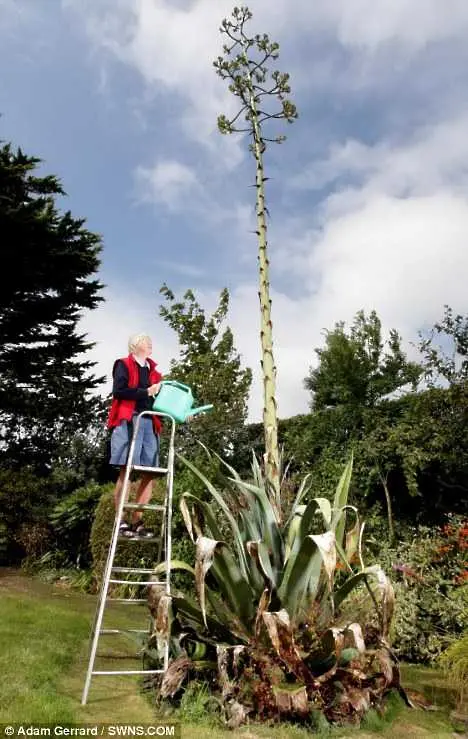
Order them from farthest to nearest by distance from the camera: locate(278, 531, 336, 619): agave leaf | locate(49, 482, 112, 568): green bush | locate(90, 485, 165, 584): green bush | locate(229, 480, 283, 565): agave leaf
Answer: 1. locate(49, 482, 112, 568): green bush
2. locate(90, 485, 165, 584): green bush
3. locate(229, 480, 283, 565): agave leaf
4. locate(278, 531, 336, 619): agave leaf

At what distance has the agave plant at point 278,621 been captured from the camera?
3.54 metres

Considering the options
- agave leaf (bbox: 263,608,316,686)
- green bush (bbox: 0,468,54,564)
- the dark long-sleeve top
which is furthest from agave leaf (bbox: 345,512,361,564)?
green bush (bbox: 0,468,54,564)

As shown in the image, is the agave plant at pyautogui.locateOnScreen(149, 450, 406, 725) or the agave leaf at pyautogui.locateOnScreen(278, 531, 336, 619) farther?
the agave leaf at pyautogui.locateOnScreen(278, 531, 336, 619)

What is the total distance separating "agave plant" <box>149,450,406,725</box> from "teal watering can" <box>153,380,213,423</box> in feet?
2.11

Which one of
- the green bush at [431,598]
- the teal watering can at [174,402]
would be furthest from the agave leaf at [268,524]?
the green bush at [431,598]

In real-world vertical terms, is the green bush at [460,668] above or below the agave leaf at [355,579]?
below

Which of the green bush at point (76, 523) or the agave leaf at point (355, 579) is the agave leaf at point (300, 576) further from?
the green bush at point (76, 523)

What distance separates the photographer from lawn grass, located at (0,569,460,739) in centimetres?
329

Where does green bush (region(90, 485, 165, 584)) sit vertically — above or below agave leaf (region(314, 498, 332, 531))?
below

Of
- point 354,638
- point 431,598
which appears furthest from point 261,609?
point 431,598

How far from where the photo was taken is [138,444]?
4.71 metres

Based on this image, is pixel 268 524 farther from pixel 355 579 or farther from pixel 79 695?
pixel 79 695

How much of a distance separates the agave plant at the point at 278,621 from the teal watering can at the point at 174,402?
0.64 meters

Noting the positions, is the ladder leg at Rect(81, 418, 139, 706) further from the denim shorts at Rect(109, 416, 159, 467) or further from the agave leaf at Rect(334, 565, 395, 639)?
the agave leaf at Rect(334, 565, 395, 639)
